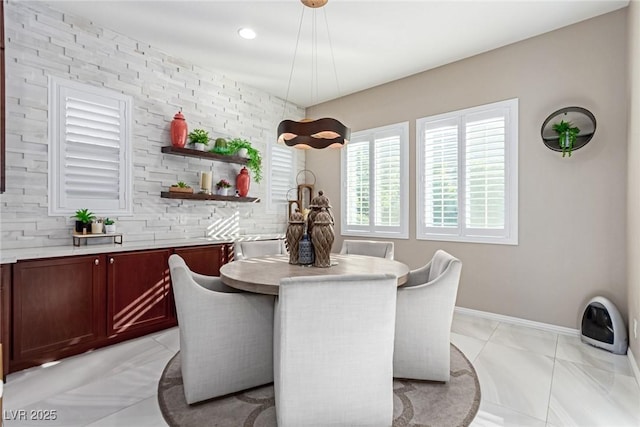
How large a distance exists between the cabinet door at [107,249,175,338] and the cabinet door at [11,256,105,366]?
0.08 m

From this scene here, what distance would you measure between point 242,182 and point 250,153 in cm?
41

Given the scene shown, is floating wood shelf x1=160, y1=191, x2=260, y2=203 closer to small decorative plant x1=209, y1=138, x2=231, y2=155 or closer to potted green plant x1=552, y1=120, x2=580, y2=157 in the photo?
small decorative plant x1=209, y1=138, x2=231, y2=155

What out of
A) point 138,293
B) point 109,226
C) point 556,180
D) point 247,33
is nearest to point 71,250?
point 109,226

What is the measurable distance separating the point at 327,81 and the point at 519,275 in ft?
11.1

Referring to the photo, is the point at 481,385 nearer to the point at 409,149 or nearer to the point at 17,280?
the point at 409,149

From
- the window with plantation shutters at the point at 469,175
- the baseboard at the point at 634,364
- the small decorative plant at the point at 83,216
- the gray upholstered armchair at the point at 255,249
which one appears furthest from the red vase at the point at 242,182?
the baseboard at the point at 634,364

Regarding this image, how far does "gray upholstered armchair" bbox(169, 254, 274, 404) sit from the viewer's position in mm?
1966

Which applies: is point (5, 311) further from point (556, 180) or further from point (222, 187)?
point (556, 180)

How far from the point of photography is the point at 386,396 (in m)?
1.72

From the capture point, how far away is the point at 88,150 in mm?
3152

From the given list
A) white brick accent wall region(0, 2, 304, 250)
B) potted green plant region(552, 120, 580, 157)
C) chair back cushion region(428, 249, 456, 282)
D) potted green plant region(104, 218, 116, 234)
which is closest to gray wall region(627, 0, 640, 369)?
potted green plant region(552, 120, 580, 157)

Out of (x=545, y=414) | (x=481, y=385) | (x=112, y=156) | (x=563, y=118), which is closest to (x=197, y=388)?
(x=481, y=385)

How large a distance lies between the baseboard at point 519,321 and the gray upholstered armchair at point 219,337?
2635 mm

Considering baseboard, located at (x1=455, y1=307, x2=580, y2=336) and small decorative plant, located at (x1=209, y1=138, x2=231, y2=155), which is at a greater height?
small decorative plant, located at (x1=209, y1=138, x2=231, y2=155)
